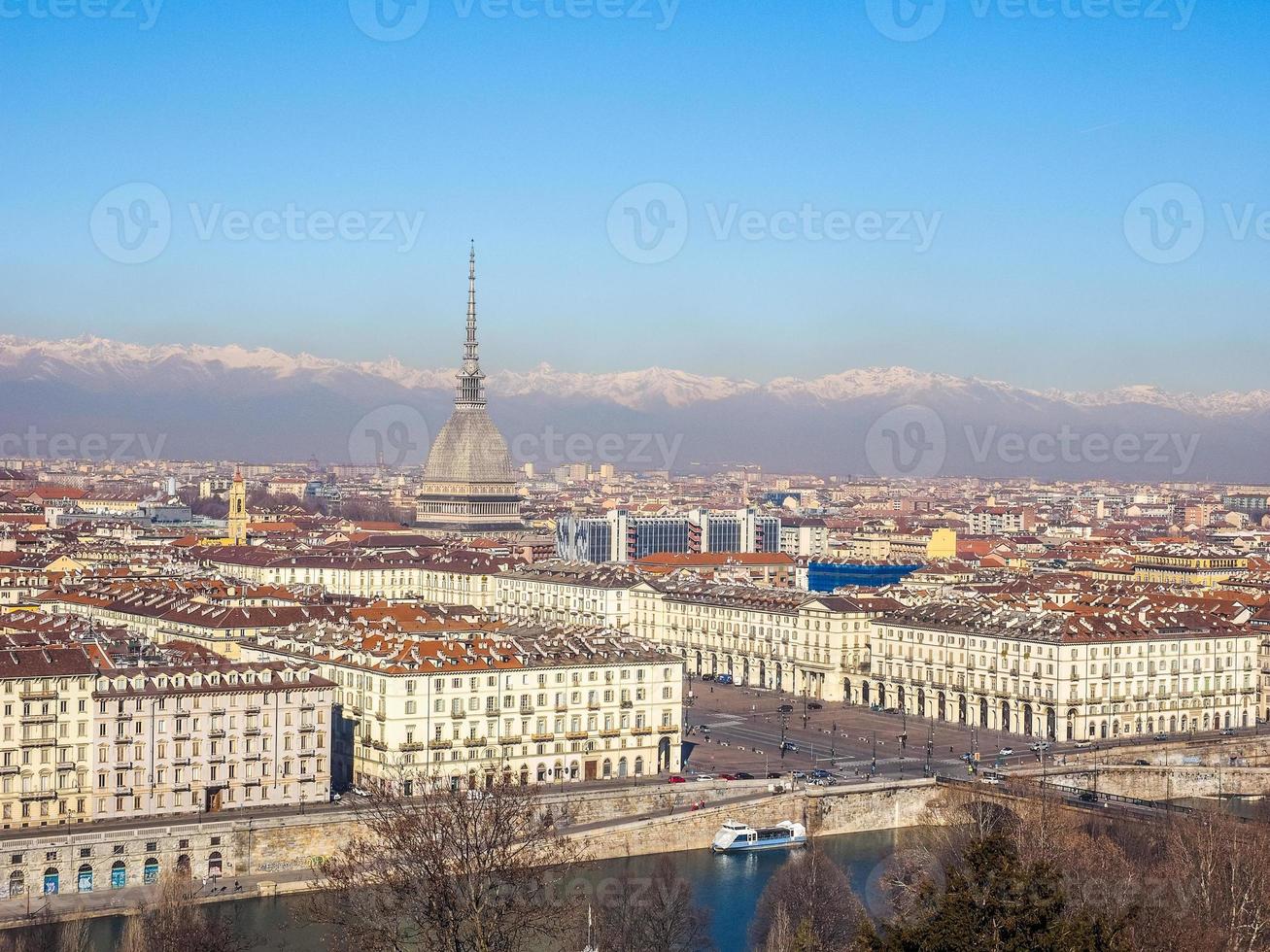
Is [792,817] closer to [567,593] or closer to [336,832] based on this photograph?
[336,832]

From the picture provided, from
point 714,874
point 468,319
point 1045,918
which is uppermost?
point 468,319

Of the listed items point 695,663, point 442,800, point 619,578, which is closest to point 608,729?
point 442,800

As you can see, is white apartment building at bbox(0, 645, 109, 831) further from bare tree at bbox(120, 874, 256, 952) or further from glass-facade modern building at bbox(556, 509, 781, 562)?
glass-facade modern building at bbox(556, 509, 781, 562)

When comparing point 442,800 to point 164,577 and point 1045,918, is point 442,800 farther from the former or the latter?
point 164,577

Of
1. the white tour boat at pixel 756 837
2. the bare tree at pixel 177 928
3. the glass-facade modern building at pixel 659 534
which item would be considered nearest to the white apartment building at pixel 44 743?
the bare tree at pixel 177 928

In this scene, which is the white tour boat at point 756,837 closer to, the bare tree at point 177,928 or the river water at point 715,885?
the river water at point 715,885

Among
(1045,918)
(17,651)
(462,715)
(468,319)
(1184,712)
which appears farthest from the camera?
(468,319)

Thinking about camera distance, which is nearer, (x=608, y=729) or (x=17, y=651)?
(x=17, y=651)
